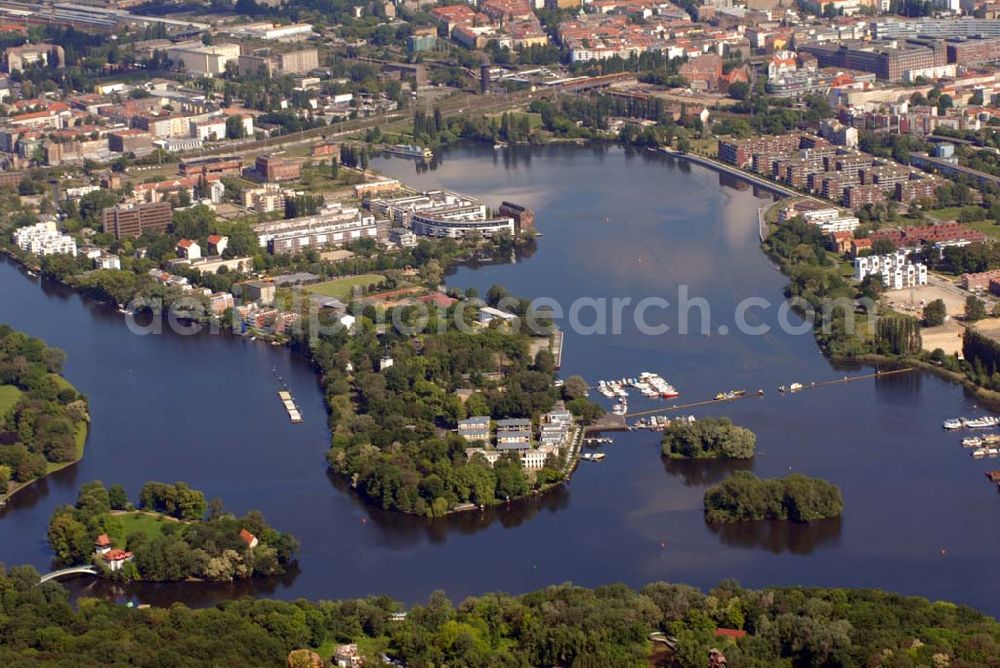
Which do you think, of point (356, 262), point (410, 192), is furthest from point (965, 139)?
point (356, 262)

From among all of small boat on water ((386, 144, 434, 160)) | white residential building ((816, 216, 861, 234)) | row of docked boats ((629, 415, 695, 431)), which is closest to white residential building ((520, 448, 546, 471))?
row of docked boats ((629, 415, 695, 431))

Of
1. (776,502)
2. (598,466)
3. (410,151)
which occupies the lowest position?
(410,151)

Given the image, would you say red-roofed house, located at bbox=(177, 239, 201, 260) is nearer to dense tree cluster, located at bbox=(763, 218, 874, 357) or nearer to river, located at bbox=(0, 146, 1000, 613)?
river, located at bbox=(0, 146, 1000, 613)

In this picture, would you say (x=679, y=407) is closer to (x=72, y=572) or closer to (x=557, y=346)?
(x=557, y=346)

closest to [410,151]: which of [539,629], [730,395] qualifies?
[730,395]

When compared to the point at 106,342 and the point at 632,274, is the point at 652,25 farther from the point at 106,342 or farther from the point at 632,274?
the point at 106,342
